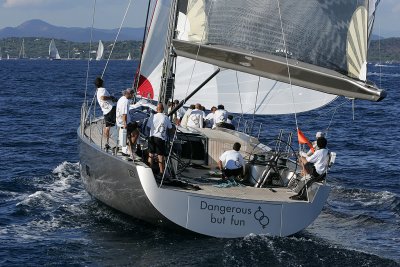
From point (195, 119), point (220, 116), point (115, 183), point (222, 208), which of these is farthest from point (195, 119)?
point (222, 208)

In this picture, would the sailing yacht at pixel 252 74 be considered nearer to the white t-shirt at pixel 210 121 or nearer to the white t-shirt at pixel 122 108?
the white t-shirt at pixel 122 108

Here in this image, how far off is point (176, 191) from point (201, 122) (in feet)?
19.6

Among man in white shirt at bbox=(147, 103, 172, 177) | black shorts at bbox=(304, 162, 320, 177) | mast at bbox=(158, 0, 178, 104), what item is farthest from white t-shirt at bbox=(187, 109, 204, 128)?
black shorts at bbox=(304, 162, 320, 177)

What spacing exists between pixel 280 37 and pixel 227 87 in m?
7.24

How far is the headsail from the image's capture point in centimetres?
1377

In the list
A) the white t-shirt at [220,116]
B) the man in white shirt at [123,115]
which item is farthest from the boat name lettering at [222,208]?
the white t-shirt at [220,116]

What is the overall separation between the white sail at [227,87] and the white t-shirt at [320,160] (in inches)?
156

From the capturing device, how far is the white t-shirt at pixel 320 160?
49.1ft

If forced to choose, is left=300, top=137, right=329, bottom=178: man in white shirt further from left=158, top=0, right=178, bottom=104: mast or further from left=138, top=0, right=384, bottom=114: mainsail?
left=158, top=0, right=178, bottom=104: mast

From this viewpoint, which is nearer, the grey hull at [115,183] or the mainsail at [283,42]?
the mainsail at [283,42]

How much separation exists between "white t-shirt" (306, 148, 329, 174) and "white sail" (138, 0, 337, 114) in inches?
156

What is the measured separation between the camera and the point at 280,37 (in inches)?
561

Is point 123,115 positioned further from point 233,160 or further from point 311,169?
point 311,169

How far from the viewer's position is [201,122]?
19.3 meters
